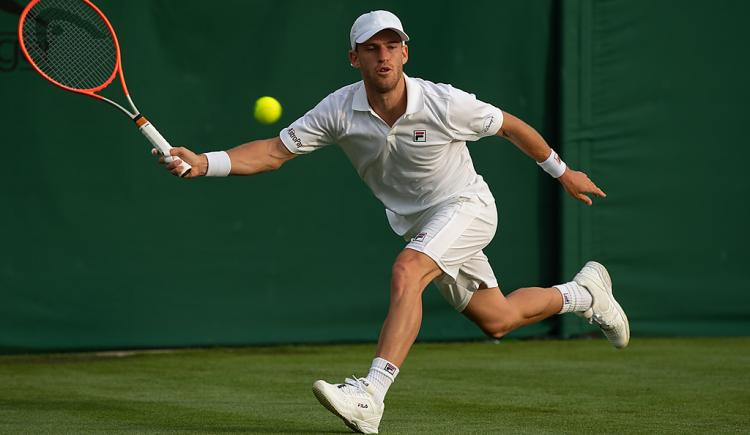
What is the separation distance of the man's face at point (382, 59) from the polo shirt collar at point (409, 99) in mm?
63

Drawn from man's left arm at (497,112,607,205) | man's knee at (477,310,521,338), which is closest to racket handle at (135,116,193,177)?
man's left arm at (497,112,607,205)

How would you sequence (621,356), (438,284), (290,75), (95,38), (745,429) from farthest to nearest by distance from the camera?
1. (290,75)
2. (621,356)
3. (95,38)
4. (438,284)
5. (745,429)

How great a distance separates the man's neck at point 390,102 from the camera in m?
4.48

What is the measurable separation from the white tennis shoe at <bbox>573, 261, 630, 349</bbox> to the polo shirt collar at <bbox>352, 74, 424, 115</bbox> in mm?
1319

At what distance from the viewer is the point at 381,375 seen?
3.99 m

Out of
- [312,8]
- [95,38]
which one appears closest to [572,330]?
[312,8]

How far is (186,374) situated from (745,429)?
2819 millimetres

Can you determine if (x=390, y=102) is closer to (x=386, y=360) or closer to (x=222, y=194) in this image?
(x=386, y=360)

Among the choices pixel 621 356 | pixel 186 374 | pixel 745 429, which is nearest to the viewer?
pixel 745 429

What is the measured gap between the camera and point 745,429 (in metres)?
4.28

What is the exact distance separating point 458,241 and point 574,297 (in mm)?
1004

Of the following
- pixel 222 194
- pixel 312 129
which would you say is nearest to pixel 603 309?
pixel 312 129

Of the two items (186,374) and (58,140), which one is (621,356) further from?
(58,140)

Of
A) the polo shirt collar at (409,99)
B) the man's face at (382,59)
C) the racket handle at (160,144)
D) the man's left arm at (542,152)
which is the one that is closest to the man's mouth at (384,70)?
the man's face at (382,59)
